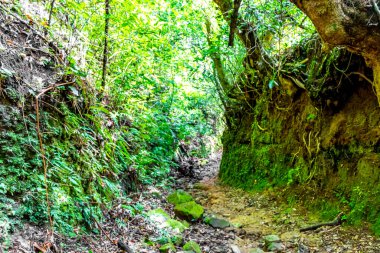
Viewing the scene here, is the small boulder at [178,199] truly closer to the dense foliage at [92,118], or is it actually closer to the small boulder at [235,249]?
the dense foliage at [92,118]

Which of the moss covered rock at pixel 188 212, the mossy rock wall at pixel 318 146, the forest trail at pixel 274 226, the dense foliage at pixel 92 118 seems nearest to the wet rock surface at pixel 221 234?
the forest trail at pixel 274 226

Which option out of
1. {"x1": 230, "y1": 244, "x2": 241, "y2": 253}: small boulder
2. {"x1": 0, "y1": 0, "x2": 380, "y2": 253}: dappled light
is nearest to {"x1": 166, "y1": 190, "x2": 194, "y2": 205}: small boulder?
{"x1": 0, "y1": 0, "x2": 380, "y2": 253}: dappled light

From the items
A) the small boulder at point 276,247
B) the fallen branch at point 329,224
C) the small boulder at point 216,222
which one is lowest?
the small boulder at point 216,222

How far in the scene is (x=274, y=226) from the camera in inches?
203

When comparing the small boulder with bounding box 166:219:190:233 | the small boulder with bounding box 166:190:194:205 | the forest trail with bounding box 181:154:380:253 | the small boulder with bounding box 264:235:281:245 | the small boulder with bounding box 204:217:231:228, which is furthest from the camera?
the small boulder with bounding box 166:190:194:205

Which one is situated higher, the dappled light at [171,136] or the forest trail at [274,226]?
the dappled light at [171,136]

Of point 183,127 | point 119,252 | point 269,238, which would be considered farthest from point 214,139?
point 119,252

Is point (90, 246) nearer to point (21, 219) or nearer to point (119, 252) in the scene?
point (119, 252)

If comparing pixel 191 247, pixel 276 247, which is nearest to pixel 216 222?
pixel 276 247

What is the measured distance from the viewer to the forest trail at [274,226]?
409cm

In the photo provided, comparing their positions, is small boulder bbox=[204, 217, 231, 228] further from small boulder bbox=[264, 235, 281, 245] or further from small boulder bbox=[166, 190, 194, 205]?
small boulder bbox=[264, 235, 281, 245]

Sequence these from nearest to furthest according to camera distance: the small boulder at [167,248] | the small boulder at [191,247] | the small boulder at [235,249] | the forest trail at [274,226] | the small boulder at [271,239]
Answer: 1. the small boulder at [167,248]
2. the small boulder at [191,247]
3. the forest trail at [274,226]
4. the small boulder at [235,249]
5. the small boulder at [271,239]

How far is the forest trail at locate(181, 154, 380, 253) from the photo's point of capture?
4086 mm

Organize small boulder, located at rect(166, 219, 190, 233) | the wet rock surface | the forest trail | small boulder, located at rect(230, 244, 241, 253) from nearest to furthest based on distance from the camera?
the wet rock surface → the forest trail → small boulder, located at rect(230, 244, 241, 253) → small boulder, located at rect(166, 219, 190, 233)
